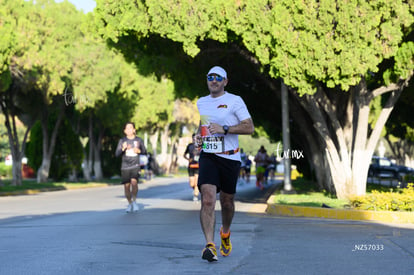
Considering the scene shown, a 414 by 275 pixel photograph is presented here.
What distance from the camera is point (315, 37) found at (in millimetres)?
16078

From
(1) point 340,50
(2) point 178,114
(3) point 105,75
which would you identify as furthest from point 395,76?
(2) point 178,114

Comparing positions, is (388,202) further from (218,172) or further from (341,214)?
(218,172)

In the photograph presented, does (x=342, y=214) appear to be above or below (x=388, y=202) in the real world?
below

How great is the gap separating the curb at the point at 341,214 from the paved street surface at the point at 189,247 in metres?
1.38

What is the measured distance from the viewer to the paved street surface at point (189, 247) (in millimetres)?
6512

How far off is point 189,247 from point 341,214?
6.29 meters

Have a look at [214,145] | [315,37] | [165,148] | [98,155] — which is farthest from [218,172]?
[165,148]

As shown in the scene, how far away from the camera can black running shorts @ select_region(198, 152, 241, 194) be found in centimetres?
714

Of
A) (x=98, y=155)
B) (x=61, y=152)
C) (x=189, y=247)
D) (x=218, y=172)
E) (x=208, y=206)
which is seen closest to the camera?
(x=208, y=206)

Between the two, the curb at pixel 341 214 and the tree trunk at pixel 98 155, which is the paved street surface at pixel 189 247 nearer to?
the curb at pixel 341 214

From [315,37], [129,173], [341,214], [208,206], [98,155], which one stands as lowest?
[341,214]

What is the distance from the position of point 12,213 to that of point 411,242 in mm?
9260

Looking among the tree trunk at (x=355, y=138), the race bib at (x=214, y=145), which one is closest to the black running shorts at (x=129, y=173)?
the tree trunk at (x=355, y=138)

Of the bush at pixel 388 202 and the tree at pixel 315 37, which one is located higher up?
the tree at pixel 315 37
